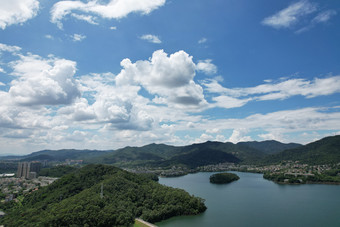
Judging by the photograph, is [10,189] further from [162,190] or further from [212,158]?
[212,158]

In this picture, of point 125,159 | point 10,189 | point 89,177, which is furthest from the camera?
point 125,159

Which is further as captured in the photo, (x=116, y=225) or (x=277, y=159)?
(x=277, y=159)

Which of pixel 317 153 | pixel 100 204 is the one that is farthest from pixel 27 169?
pixel 317 153

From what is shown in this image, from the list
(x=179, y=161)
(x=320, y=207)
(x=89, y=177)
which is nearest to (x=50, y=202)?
(x=89, y=177)

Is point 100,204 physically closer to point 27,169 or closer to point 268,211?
→ point 268,211

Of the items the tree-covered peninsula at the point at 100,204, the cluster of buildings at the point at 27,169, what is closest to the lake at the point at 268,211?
the tree-covered peninsula at the point at 100,204

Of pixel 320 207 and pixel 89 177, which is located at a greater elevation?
pixel 89 177

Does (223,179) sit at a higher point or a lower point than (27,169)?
lower

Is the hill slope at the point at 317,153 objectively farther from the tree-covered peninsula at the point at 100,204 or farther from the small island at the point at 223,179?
the tree-covered peninsula at the point at 100,204
